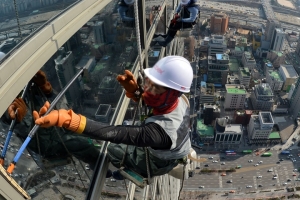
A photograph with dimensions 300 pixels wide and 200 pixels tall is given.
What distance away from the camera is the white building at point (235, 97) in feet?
54.4

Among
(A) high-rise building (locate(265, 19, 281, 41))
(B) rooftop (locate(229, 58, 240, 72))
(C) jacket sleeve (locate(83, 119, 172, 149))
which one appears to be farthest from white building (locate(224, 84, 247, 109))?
(C) jacket sleeve (locate(83, 119, 172, 149))

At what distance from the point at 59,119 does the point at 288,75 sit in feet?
68.6

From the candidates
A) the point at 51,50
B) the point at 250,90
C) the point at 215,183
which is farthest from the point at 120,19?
the point at 250,90

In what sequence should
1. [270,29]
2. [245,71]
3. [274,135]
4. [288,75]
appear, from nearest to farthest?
[274,135]
[288,75]
[245,71]
[270,29]

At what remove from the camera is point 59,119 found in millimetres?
1082

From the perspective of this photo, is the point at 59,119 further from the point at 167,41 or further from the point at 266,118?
the point at 266,118

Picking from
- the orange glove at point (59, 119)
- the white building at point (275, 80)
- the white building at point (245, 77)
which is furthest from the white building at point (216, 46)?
the orange glove at point (59, 119)

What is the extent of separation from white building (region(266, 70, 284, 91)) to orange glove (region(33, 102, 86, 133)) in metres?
19.9

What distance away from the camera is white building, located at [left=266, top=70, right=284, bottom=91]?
18841mm

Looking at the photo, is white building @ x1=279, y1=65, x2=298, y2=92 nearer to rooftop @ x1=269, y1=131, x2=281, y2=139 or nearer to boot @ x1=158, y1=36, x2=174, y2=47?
rooftop @ x1=269, y1=131, x2=281, y2=139

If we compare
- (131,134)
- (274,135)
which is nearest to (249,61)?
(274,135)

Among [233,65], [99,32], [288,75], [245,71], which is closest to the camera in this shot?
[99,32]

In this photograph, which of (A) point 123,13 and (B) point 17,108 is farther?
(A) point 123,13

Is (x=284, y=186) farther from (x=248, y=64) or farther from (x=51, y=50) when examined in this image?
(x=51, y=50)
